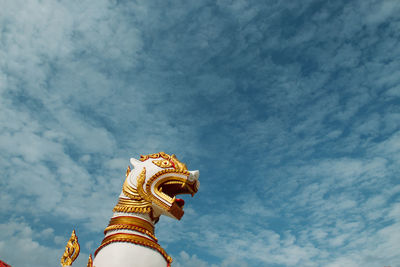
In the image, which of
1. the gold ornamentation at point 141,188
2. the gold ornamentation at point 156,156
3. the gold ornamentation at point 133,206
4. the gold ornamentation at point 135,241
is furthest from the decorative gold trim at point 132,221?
the gold ornamentation at point 156,156

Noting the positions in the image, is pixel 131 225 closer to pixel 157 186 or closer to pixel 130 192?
pixel 130 192

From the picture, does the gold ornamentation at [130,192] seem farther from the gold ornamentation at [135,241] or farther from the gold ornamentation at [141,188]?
the gold ornamentation at [135,241]

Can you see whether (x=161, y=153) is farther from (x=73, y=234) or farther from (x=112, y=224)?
(x=73, y=234)

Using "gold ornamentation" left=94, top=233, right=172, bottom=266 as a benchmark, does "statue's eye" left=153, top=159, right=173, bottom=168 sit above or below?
above

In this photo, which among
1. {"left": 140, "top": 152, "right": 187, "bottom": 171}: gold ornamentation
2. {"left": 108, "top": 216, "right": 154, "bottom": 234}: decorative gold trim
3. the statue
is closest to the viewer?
the statue

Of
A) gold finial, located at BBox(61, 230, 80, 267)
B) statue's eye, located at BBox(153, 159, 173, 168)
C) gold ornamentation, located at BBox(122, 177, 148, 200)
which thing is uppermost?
statue's eye, located at BBox(153, 159, 173, 168)

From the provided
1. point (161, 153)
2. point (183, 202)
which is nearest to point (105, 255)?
point (183, 202)

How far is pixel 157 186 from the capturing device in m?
9.57

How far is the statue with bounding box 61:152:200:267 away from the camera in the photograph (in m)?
8.09

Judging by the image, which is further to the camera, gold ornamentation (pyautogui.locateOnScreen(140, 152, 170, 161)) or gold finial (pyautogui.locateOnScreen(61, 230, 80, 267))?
gold ornamentation (pyautogui.locateOnScreen(140, 152, 170, 161))

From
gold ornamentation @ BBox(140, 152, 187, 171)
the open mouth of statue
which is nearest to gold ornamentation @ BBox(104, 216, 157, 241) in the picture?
the open mouth of statue

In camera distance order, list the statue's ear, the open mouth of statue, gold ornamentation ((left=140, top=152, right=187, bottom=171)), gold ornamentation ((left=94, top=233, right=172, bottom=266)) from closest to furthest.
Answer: gold ornamentation ((left=94, top=233, right=172, bottom=266)) < the open mouth of statue < gold ornamentation ((left=140, top=152, right=187, bottom=171)) < the statue's ear

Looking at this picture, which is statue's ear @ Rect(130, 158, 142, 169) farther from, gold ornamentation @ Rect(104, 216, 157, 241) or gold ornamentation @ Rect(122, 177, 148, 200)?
gold ornamentation @ Rect(104, 216, 157, 241)

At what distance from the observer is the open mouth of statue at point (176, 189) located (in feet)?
32.1
